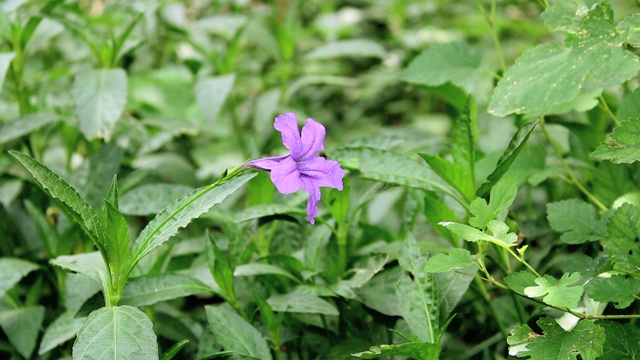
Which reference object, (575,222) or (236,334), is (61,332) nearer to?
(236,334)

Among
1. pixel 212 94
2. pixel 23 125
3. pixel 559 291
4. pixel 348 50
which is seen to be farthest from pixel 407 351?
pixel 348 50

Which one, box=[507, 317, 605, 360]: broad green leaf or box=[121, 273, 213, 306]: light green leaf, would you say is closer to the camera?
box=[507, 317, 605, 360]: broad green leaf

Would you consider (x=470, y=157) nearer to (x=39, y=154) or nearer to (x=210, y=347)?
(x=210, y=347)

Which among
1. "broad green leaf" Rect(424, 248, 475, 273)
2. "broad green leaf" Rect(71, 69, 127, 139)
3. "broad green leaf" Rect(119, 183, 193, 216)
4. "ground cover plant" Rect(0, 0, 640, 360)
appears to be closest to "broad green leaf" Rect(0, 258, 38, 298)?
"ground cover plant" Rect(0, 0, 640, 360)

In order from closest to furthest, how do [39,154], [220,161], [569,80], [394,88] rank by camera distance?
[569,80] → [39,154] → [220,161] → [394,88]

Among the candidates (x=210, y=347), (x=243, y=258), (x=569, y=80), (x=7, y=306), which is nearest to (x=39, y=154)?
(x=7, y=306)

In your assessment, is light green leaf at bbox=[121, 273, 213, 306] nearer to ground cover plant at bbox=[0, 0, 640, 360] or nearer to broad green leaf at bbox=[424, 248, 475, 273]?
ground cover plant at bbox=[0, 0, 640, 360]
